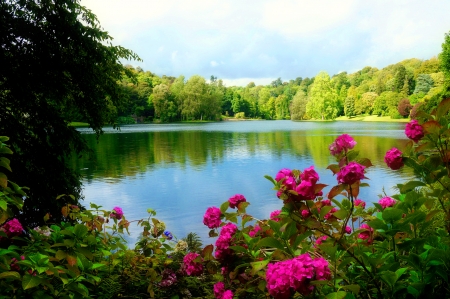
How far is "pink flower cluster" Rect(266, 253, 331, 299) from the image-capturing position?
0.83m

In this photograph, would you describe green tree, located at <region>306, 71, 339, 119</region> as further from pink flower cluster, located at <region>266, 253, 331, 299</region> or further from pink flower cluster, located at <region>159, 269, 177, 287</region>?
pink flower cluster, located at <region>266, 253, 331, 299</region>

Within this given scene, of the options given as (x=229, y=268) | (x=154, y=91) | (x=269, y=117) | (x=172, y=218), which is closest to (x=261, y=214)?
(x=172, y=218)

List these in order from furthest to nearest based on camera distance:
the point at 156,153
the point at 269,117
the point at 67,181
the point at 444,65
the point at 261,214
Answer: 1. the point at 269,117
2. the point at 444,65
3. the point at 156,153
4. the point at 261,214
5. the point at 67,181

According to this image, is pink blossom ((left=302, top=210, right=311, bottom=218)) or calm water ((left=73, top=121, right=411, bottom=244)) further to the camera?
calm water ((left=73, top=121, right=411, bottom=244))

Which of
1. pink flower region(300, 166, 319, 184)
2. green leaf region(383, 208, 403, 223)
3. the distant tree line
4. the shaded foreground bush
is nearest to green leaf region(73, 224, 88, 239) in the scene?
the shaded foreground bush

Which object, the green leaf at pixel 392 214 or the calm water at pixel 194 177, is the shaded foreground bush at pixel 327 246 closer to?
the green leaf at pixel 392 214

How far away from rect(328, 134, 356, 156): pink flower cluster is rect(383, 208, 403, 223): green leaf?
189 mm

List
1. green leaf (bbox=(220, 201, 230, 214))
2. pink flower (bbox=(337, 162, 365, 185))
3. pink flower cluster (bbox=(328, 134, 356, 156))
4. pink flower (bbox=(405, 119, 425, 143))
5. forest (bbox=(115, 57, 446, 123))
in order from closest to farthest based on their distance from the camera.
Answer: pink flower (bbox=(337, 162, 365, 185)) < pink flower cluster (bbox=(328, 134, 356, 156)) < pink flower (bbox=(405, 119, 425, 143)) < green leaf (bbox=(220, 201, 230, 214)) < forest (bbox=(115, 57, 446, 123))

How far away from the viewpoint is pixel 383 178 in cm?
948

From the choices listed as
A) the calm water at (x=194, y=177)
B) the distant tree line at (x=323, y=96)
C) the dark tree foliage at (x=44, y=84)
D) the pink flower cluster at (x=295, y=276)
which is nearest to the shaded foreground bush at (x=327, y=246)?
the pink flower cluster at (x=295, y=276)

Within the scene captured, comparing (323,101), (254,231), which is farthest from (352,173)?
(323,101)

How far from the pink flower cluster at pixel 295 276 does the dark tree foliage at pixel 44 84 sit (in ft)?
13.6

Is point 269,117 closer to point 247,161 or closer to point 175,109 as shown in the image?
point 175,109

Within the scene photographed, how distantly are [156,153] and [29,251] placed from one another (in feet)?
45.3
